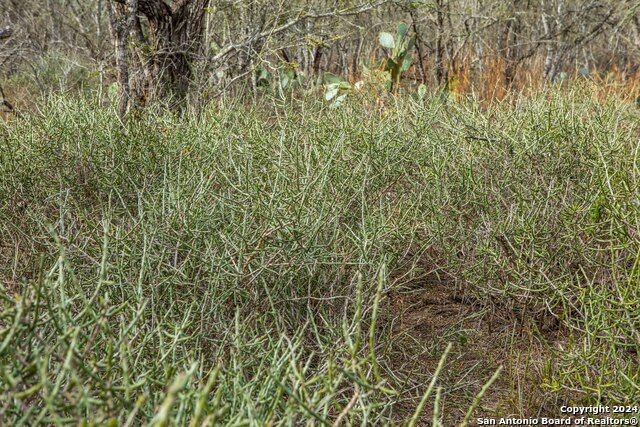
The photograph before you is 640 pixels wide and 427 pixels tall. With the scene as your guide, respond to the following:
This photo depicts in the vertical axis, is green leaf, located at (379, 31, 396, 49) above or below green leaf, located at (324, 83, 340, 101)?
above

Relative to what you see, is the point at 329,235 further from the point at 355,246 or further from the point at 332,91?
the point at 332,91

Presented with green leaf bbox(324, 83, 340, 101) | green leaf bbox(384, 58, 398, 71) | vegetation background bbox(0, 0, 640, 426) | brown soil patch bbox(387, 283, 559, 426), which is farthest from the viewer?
green leaf bbox(384, 58, 398, 71)

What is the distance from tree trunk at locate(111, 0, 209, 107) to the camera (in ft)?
14.2

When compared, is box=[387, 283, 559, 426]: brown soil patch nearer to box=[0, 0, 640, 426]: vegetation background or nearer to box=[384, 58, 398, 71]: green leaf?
box=[0, 0, 640, 426]: vegetation background

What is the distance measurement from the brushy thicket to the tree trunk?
129 centimetres

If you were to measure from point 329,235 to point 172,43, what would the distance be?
2.60 m

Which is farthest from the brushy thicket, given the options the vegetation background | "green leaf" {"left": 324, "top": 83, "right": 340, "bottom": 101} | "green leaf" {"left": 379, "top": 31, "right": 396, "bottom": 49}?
"green leaf" {"left": 379, "top": 31, "right": 396, "bottom": 49}

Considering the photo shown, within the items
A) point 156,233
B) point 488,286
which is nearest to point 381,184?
point 488,286

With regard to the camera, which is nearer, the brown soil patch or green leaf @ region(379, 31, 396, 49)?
the brown soil patch

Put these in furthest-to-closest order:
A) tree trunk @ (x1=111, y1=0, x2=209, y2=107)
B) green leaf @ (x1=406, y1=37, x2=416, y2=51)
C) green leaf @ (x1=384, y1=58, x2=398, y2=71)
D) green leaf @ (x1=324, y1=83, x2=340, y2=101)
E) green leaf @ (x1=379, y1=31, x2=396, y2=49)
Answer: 1. green leaf @ (x1=406, y1=37, x2=416, y2=51)
2. green leaf @ (x1=379, y1=31, x2=396, y2=49)
3. green leaf @ (x1=384, y1=58, x2=398, y2=71)
4. green leaf @ (x1=324, y1=83, x2=340, y2=101)
5. tree trunk @ (x1=111, y1=0, x2=209, y2=107)

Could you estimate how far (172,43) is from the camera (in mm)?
4387

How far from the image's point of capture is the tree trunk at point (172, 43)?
432 cm

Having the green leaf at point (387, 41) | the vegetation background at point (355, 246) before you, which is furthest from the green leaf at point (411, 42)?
the vegetation background at point (355, 246)

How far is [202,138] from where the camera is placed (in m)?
2.82
